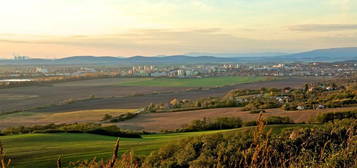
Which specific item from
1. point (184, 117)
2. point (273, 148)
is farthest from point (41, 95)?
point (273, 148)

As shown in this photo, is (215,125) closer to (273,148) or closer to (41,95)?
(273,148)

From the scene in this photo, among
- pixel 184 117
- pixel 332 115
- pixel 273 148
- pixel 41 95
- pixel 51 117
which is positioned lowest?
pixel 51 117

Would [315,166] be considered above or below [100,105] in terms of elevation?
above

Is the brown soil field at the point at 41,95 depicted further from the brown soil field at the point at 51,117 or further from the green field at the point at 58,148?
the green field at the point at 58,148

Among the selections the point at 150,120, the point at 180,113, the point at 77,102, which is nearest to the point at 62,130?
the point at 150,120

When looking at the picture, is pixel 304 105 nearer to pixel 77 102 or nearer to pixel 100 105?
pixel 100 105

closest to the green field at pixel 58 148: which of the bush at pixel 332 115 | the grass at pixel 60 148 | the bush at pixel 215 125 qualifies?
the grass at pixel 60 148
